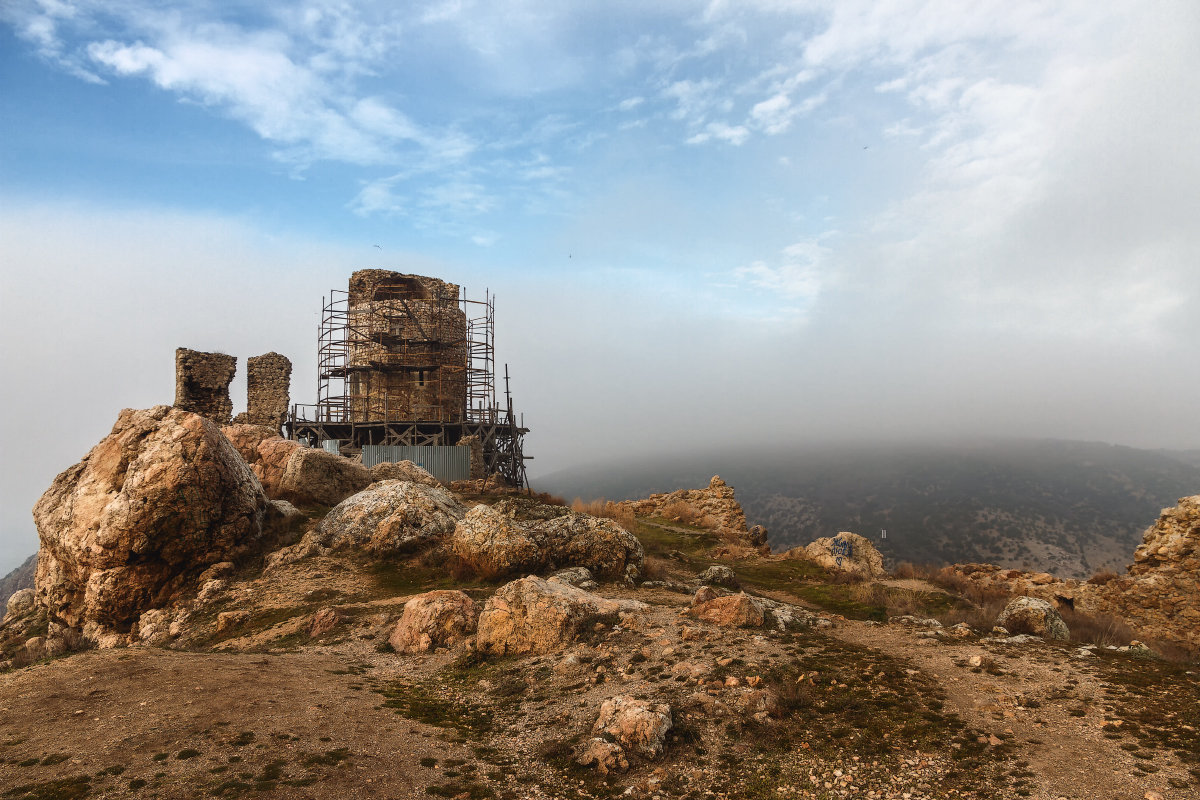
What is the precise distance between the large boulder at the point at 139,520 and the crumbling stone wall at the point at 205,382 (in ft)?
43.6

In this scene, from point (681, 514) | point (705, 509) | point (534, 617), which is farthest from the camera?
point (705, 509)

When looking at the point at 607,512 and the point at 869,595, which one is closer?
the point at 869,595

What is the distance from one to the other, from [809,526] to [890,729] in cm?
7370

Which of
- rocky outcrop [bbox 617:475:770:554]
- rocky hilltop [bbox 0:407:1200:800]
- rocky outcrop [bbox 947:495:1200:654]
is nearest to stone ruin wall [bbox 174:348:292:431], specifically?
rocky hilltop [bbox 0:407:1200:800]

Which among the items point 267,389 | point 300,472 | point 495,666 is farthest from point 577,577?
point 267,389

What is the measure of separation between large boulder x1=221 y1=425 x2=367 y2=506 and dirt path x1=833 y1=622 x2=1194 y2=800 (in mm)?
15552

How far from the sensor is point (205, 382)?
2755cm

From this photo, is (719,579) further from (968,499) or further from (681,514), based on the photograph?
(968,499)

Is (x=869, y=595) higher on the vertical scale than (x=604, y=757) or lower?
lower

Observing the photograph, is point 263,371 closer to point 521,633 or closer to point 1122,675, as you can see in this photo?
point 521,633

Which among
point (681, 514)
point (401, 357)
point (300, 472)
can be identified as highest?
point (401, 357)

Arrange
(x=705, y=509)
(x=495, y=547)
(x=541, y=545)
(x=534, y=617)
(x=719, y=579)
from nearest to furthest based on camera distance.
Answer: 1. (x=534, y=617)
2. (x=495, y=547)
3. (x=541, y=545)
4. (x=719, y=579)
5. (x=705, y=509)

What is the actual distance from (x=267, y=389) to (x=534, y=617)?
29719 millimetres

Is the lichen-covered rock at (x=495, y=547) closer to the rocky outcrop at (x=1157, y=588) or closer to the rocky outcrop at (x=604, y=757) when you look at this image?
the rocky outcrop at (x=604, y=757)
